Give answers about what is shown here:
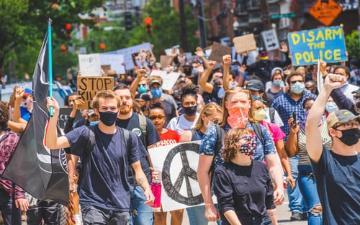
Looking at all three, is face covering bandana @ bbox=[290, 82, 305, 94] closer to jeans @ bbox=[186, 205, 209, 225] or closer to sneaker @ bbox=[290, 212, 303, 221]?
sneaker @ bbox=[290, 212, 303, 221]

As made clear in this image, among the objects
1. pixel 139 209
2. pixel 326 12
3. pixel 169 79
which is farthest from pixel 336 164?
pixel 326 12

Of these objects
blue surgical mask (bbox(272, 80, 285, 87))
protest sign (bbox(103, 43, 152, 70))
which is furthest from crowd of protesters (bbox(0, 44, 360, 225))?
protest sign (bbox(103, 43, 152, 70))

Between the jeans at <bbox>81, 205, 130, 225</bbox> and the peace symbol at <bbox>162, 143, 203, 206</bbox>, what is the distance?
132 centimetres

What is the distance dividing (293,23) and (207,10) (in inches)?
962

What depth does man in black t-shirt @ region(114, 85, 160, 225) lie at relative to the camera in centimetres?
900

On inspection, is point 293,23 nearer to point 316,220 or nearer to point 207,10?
point 207,10

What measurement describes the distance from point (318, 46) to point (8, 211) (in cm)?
907

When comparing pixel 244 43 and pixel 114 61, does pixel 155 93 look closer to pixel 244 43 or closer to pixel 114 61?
pixel 244 43

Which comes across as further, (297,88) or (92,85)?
(92,85)

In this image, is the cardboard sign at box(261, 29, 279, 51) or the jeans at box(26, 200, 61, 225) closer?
the jeans at box(26, 200, 61, 225)

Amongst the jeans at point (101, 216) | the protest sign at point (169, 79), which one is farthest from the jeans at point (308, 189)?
the protest sign at point (169, 79)

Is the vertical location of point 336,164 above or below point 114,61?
above

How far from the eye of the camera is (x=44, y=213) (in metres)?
9.76

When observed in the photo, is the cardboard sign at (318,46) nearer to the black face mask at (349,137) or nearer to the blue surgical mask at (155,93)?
the blue surgical mask at (155,93)
